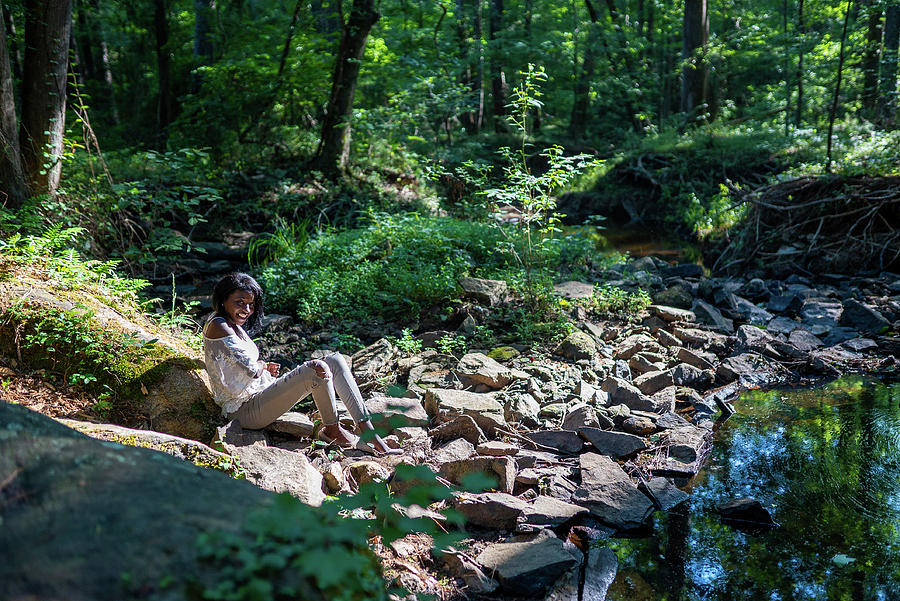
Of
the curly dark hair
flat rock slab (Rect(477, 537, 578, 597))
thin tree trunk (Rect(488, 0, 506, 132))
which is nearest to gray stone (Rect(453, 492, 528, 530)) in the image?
flat rock slab (Rect(477, 537, 578, 597))

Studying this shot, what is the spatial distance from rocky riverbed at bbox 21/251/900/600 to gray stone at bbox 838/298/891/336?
14mm

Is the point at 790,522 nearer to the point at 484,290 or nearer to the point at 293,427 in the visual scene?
the point at 293,427

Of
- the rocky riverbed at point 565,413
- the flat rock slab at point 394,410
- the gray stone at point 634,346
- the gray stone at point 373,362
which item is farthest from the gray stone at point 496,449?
the gray stone at point 634,346

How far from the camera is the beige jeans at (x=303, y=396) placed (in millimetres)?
4184

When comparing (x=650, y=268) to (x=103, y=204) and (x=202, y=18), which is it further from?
(x=202, y=18)

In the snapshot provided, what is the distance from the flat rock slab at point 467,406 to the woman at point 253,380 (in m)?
0.59

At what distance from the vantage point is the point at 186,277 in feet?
28.9

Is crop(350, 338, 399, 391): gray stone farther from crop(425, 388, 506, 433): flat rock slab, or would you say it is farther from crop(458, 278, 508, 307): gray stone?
crop(458, 278, 508, 307): gray stone

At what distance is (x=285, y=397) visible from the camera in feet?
13.7

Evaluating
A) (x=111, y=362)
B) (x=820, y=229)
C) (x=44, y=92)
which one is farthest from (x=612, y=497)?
(x=820, y=229)

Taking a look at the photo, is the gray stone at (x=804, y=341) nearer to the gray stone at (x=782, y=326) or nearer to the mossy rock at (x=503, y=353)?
the gray stone at (x=782, y=326)

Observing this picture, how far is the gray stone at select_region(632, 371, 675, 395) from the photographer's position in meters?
5.48

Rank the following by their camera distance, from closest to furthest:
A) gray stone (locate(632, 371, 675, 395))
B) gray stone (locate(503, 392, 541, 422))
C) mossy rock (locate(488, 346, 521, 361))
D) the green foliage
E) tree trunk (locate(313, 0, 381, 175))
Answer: gray stone (locate(503, 392, 541, 422)) → gray stone (locate(632, 371, 675, 395)) → mossy rock (locate(488, 346, 521, 361)) → the green foliage → tree trunk (locate(313, 0, 381, 175))

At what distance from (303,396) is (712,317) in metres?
4.93
